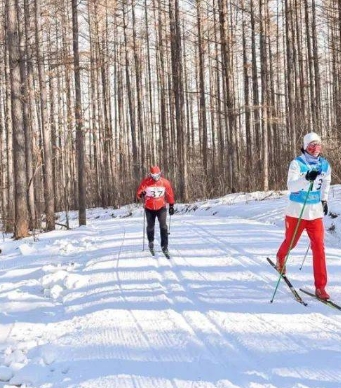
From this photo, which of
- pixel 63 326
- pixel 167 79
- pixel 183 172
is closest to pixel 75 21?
pixel 183 172

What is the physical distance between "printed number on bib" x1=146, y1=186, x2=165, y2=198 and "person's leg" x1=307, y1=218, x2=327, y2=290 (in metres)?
4.40

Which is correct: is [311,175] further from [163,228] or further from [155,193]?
[155,193]

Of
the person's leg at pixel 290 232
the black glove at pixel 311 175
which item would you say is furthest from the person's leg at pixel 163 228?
the black glove at pixel 311 175

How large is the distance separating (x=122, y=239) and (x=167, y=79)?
1120 inches

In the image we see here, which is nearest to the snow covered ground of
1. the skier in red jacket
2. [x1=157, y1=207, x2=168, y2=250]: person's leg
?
[x1=157, y1=207, x2=168, y2=250]: person's leg

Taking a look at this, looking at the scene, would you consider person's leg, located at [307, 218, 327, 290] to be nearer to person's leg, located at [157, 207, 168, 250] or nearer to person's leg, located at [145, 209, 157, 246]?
person's leg, located at [157, 207, 168, 250]

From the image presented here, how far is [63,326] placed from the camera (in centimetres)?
527

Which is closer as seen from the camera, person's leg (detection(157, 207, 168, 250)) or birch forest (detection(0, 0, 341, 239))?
person's leg (detection(157, 207, 168, 250))

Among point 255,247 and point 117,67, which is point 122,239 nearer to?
point 255,247

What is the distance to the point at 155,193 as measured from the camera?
997cm

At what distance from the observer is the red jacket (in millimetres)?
9945

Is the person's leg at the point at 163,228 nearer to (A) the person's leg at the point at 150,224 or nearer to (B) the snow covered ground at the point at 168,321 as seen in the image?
(A) the person's leg at the point at 150,224

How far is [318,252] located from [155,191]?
472 cm

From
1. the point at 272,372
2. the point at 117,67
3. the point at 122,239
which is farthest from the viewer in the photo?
the point at 117,67
